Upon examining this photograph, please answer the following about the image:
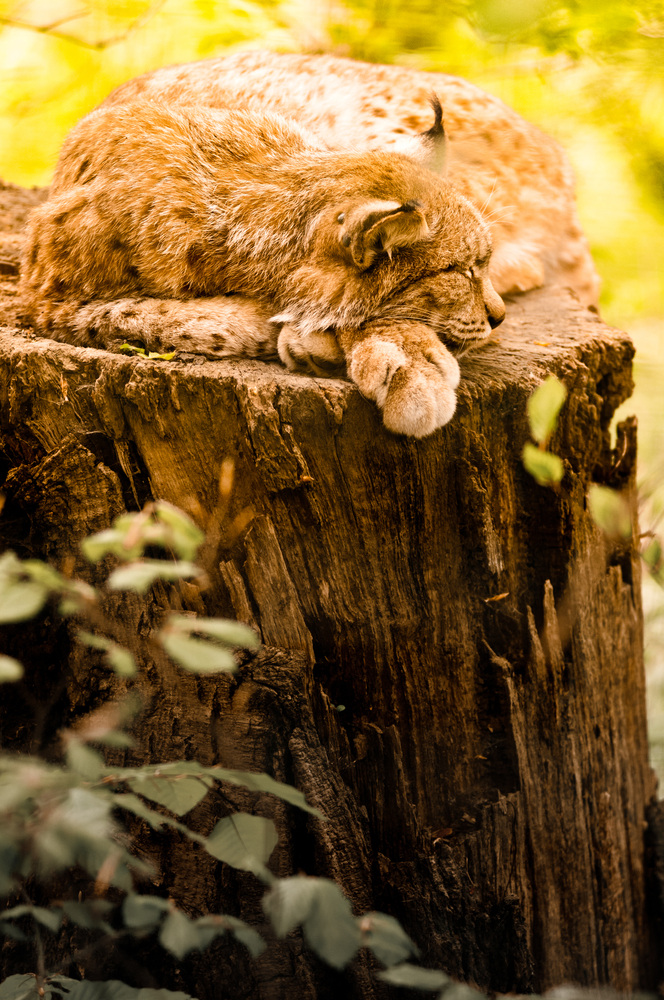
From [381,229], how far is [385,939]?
1.66 m

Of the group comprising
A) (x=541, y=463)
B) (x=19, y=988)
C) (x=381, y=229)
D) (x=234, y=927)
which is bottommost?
(x=19, y=988)

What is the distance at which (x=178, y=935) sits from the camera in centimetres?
103

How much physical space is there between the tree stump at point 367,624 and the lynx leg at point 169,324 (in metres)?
0.18

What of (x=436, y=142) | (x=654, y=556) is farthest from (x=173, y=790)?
(x=436, y=142)

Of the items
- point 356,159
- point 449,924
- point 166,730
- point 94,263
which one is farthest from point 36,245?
point 449,924

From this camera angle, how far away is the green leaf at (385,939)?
3.38 ft

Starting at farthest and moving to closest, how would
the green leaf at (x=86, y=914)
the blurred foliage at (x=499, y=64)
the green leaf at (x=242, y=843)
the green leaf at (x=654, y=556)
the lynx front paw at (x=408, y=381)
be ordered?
the blurred foliage at (x=499, y=64) → the green leaf at (x=654, y=556) → the lynx front paw at (x=408, y=381) → the green leaf at (x=86, y=914) → the green leaf at (x=242, y=843)

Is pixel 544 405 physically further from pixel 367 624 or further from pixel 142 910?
pixel 142 910

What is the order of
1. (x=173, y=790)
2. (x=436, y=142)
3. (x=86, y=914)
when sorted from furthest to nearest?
(x=436, y=142), (x=86, y=914), (x=173, y=790)

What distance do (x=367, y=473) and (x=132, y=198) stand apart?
1.21 meters

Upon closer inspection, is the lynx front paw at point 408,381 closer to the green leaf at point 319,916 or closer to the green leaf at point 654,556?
the green leaf at point 654,556

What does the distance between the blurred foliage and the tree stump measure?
34.2 inches

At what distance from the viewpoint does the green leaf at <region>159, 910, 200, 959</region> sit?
1.02 metres

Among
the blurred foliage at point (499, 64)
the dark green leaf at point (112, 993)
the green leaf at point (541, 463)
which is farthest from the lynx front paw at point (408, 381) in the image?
the dark green leaf at point (112, 993)
